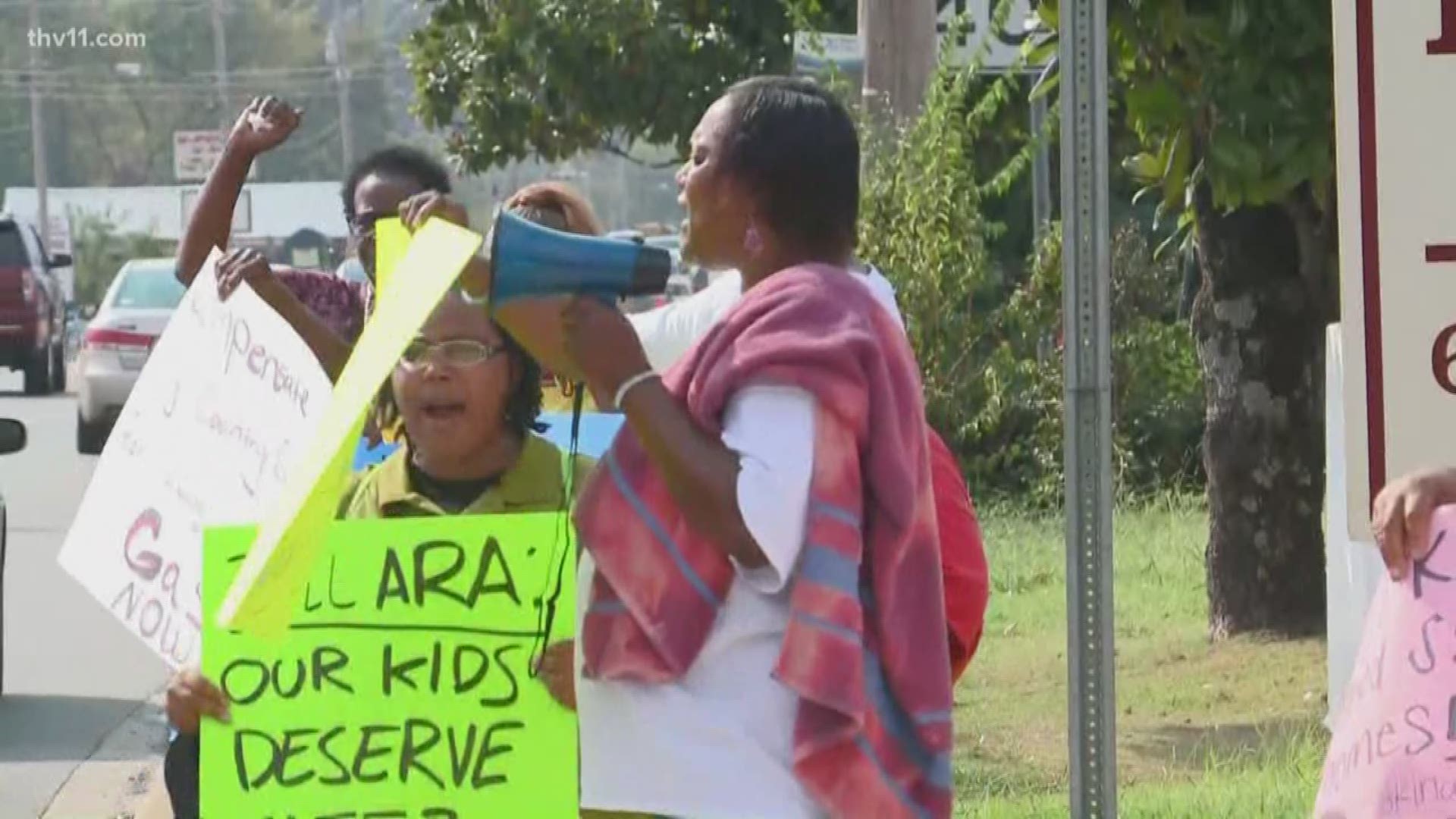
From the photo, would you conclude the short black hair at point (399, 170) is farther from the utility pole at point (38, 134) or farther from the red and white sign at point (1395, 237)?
the utility pole at point (38, 134)

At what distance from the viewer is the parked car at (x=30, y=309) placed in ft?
110

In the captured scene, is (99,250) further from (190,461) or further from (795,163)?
(795,163)

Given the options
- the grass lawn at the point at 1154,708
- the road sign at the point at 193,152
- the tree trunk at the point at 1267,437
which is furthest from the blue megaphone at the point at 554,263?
the road sign at the point at 193,152

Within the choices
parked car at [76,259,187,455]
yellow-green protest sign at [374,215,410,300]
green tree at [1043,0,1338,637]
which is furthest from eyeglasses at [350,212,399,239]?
parked car at [76,259,187,455]

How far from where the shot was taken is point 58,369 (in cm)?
3594

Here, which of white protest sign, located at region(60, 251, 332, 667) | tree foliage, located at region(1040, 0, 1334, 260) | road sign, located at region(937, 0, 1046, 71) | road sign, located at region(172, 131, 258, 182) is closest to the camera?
white protest sign, located at region(60, 251, 332, 667)

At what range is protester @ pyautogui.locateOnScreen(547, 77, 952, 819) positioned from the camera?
→ 3363 millimetres

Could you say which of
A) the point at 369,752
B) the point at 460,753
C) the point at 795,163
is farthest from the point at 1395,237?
the point at 369,752

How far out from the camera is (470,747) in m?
3.88

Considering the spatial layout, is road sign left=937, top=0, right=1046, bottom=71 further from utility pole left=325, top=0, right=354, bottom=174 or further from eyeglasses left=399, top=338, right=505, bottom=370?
utility pole left=325, top=0, right=354, bottom=174

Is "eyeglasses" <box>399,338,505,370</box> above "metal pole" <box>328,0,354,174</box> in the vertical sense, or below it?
below

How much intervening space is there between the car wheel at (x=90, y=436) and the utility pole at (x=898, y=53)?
1436cm

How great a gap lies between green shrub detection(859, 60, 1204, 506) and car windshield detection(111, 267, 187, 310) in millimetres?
9448

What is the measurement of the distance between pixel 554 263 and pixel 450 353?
74cm
